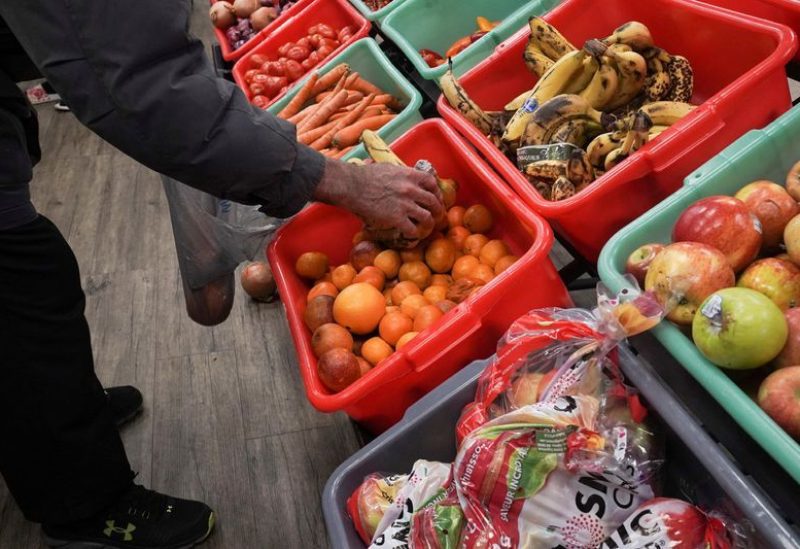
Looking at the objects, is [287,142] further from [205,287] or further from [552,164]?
[205,287]

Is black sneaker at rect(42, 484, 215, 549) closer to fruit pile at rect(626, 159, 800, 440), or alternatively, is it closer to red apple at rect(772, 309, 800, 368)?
fruit pile at rect(626, 159, 800, 440)

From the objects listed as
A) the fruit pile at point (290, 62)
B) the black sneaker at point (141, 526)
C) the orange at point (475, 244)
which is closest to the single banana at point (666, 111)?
the orange at point (475, 244)

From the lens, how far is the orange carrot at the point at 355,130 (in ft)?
6.56

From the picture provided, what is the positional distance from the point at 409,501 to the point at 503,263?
0.61 meters

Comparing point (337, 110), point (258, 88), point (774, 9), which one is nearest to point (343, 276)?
point (337, 110)

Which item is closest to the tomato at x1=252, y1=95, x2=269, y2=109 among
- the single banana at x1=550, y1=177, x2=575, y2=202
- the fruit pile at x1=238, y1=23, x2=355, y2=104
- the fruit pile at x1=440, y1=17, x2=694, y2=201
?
the fruit pile at x1=238, y1=23, x2=355, y2=104

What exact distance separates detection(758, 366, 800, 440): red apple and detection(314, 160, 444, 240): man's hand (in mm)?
735

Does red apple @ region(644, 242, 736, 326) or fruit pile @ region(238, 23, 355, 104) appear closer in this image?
red apple @ region(644, 242, 736, 326)

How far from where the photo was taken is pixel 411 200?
4.43 feet

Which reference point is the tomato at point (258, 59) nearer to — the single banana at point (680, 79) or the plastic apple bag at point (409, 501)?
the single banana at point (680, 79)

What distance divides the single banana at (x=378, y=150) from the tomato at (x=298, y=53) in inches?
44.2

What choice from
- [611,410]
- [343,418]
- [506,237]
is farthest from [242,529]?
[611,410]

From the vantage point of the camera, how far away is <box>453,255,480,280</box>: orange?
146cm

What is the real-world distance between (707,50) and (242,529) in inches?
70.8
